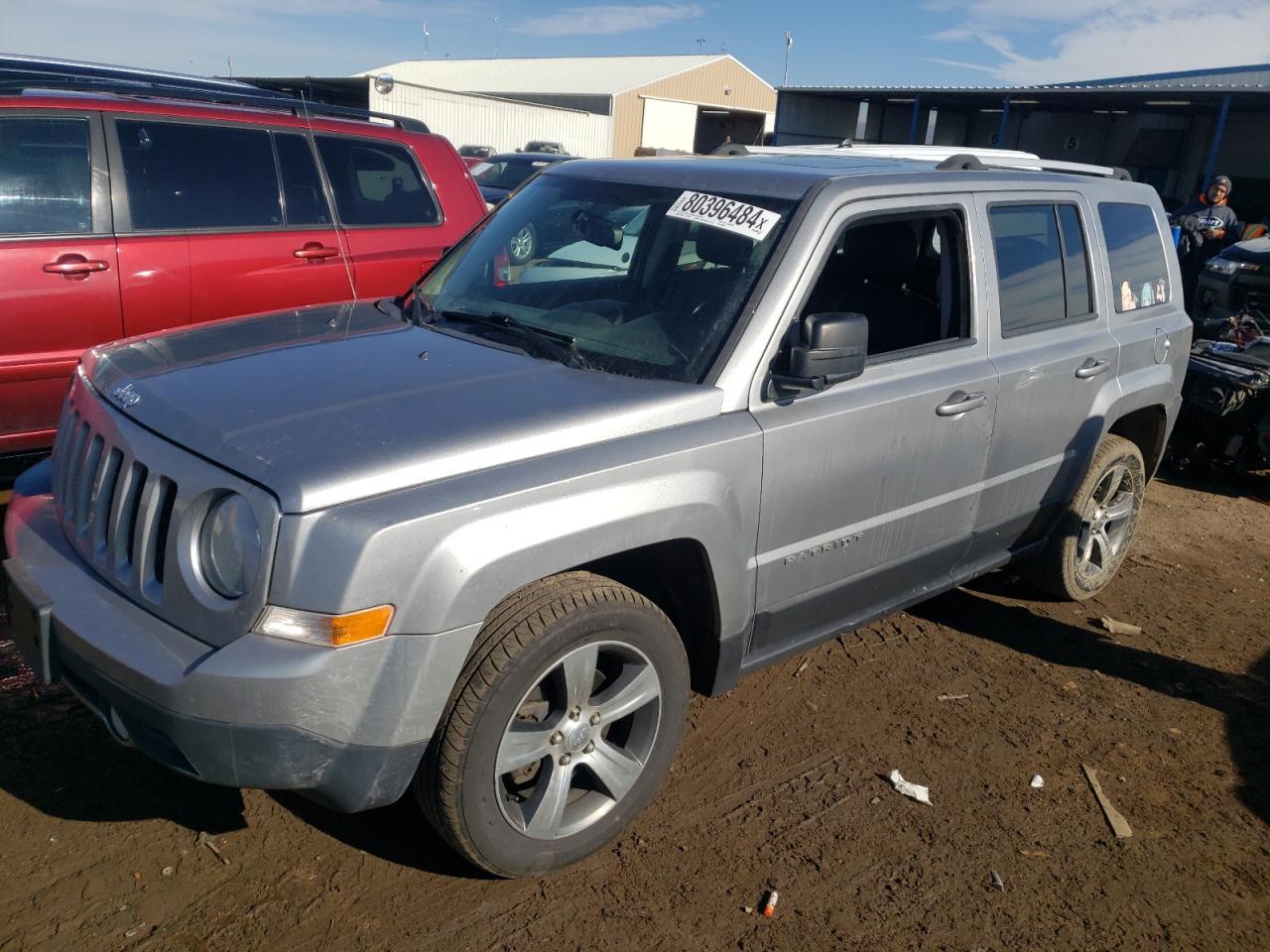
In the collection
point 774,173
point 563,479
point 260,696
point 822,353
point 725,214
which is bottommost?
point 260,696

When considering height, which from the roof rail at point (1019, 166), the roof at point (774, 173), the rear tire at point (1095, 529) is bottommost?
the rear tire at point (1095, 529)

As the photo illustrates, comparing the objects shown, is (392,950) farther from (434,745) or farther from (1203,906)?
(1203,906)

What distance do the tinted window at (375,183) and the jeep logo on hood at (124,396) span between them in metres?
3.08

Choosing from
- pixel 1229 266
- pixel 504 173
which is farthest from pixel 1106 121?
pixel 1229 266

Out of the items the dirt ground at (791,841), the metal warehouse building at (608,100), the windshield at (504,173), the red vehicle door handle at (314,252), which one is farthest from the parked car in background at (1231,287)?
the metal warehouse building at (608,100)

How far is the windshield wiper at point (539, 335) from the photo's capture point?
3166 millimetres

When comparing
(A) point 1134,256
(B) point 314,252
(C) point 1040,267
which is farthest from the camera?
(B) point 314,252

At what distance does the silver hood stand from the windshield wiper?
2.5 inches

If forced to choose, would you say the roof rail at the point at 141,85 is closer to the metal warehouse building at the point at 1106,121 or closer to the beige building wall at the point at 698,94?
the metal warehouse building at the point at 1106,121

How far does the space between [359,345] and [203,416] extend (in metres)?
0.71

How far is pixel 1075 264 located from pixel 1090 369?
1.49 feet

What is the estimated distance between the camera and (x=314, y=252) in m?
5.56

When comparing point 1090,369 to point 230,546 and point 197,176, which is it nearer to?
point 230,546

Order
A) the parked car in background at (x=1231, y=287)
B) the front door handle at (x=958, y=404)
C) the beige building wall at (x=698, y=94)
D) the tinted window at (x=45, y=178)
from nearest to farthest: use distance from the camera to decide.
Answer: the front door handle at (x=958, y=404), the tinted window at (x=45, y=178), the parked car in background at (x=1231, y=287), the beige building wall at (x=698, y=94)
